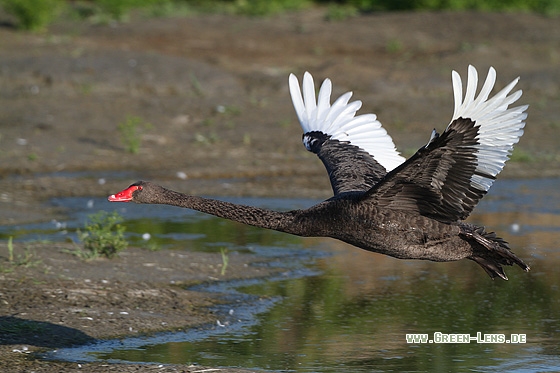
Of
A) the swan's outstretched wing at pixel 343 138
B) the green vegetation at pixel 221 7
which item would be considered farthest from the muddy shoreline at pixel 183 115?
the swan's outstretched wing at pixel 343 138

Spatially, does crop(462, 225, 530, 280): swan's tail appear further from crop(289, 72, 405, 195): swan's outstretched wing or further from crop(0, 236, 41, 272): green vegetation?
crop(0, 236, 41, 272): green vegetation

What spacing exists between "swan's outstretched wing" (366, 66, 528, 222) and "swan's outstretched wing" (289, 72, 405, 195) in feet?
4.05

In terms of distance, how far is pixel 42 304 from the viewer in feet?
26.4

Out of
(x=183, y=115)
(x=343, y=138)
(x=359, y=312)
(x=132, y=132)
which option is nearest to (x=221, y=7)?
(x=183, y=115)

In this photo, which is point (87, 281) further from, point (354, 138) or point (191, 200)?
point (354, 138)

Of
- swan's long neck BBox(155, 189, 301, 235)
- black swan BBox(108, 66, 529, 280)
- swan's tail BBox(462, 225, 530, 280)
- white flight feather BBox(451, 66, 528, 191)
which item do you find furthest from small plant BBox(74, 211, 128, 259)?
white flight feather BBox(451, 66, 528, 191)

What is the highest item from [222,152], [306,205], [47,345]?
[222,152]

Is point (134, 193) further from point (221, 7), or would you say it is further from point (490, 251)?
point (221, 7)

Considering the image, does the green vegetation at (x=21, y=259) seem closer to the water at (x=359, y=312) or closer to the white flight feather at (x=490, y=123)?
the water at (x=359, y=312)

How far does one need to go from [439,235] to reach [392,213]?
1.24 ft

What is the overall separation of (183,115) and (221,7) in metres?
10.7

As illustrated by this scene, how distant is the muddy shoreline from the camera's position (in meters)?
8.33

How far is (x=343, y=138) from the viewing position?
29.0ft

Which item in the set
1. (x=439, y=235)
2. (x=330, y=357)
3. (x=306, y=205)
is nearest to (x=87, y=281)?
(x=330, y=357)
